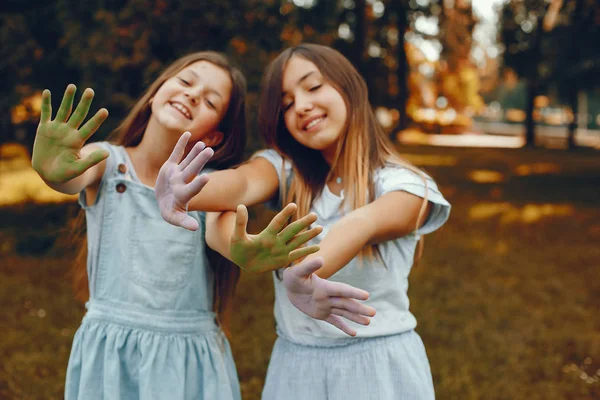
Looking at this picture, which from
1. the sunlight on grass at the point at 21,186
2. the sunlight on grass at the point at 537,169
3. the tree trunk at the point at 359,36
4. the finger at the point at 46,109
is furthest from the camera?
the sunlight on grass at the point at 537,169

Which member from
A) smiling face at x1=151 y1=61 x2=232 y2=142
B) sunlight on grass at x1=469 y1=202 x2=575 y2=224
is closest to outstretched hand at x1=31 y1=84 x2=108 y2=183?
smiling face at x1=151 y1=61 x2=232 y2=142

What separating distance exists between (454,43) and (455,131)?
13862 millimetres

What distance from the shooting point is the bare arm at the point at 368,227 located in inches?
60.7

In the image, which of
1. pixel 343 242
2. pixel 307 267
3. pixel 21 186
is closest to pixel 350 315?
pixel 307 267

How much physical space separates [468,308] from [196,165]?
3.56 m

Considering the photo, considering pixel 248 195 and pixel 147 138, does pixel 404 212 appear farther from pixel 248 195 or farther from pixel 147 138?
pixel 147 138

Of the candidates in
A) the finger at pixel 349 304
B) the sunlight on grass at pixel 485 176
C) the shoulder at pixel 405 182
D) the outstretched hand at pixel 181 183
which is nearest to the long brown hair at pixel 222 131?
the shoulder at pixel 405 182

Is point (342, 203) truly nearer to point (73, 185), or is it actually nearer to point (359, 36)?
point (73, 185)

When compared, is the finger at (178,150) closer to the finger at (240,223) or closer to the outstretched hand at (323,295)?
the finger at (240,223)

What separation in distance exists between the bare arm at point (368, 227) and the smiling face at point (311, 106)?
0.27 meters

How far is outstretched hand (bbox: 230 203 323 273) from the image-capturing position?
1.28 metres

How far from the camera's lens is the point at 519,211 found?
27.8 ft

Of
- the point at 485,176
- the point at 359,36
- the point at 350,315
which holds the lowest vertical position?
the point at 485,176

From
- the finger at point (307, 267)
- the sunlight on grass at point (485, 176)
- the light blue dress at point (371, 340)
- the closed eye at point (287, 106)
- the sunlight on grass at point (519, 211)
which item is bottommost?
the sunlight on grass at point (485, 176)
